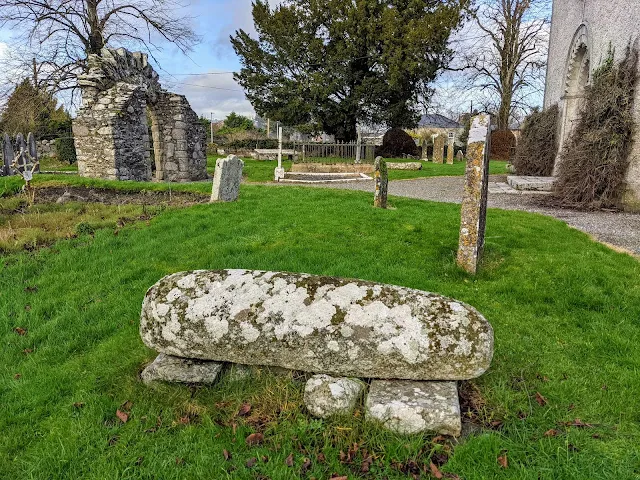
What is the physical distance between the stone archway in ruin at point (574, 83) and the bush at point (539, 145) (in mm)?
1027

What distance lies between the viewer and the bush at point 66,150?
24594 millimetres

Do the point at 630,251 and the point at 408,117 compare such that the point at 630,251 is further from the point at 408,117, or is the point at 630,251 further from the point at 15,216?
the point at 408,117

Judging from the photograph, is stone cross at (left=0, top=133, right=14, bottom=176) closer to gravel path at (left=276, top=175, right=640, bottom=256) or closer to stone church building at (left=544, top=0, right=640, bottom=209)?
gravel path at (left=276, top=175, right=640, bottom=256)

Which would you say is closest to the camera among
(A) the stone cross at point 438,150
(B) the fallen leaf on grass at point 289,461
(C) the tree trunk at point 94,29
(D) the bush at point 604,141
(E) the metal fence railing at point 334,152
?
(B) the fallen leaf on grass at point 289,461

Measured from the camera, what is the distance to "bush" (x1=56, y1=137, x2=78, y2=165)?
24.6 metres

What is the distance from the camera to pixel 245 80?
30.0 m

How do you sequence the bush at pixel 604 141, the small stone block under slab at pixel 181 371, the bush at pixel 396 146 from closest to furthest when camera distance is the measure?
1. the small stone block under slab at pixel 181 371
2. the bush at pixel 604 141
3. the bush at pixel 396 146

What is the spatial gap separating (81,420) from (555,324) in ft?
12.6

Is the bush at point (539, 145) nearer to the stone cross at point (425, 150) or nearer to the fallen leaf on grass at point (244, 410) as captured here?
the stone cross at point (425, 150)

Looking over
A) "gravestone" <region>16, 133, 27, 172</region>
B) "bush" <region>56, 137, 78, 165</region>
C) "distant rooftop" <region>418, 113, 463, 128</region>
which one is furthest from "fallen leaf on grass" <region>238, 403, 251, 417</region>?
"distant rooftop" <region>418, 113, 463, 128</region>

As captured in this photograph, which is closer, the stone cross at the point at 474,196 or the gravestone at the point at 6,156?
the stone cross at the point at 474,196

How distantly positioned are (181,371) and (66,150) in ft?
88.7

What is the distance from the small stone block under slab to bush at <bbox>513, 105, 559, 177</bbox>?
16.1 m

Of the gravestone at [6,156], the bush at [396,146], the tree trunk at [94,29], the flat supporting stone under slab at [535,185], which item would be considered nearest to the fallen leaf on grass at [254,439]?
the flat supporting stone under slab at [535,185]
